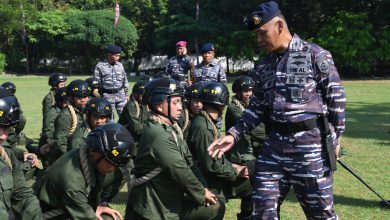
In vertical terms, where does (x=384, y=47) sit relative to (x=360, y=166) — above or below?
above

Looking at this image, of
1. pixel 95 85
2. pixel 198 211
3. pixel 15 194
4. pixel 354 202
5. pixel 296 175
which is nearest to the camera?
pixel 15 194

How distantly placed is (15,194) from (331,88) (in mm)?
2744

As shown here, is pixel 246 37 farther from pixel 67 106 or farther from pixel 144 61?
pixel 67 106

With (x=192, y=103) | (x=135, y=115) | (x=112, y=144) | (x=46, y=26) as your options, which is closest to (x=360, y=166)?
(x=192, y=103)

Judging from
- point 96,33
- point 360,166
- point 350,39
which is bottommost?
point 360,166

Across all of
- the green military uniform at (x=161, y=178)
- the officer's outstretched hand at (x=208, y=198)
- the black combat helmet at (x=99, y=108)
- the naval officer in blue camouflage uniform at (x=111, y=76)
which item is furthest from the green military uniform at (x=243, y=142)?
the naval officer in blue camouflage uniform at (x=111, y=76)

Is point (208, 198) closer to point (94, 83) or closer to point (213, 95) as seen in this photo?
point (213, 95)

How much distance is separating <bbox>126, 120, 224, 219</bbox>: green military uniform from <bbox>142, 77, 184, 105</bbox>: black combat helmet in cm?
24

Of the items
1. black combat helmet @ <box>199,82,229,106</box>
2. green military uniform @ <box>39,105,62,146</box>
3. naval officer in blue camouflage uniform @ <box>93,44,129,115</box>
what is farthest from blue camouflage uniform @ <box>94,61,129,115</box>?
black combat helmet @ <box>199,82,229,106</box>

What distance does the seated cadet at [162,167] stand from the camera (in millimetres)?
4418

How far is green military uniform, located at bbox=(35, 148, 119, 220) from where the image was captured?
12.9 feet

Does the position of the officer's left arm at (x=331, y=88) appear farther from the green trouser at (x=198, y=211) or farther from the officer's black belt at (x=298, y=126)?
the green trouser at (x=198, y=211)

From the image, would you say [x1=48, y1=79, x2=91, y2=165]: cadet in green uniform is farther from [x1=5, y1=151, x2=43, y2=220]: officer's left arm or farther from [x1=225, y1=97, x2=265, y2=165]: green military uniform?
[x1=5, y1=151, x2=43, y2=220]: officer's left arm

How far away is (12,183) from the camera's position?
3926 millimetres
